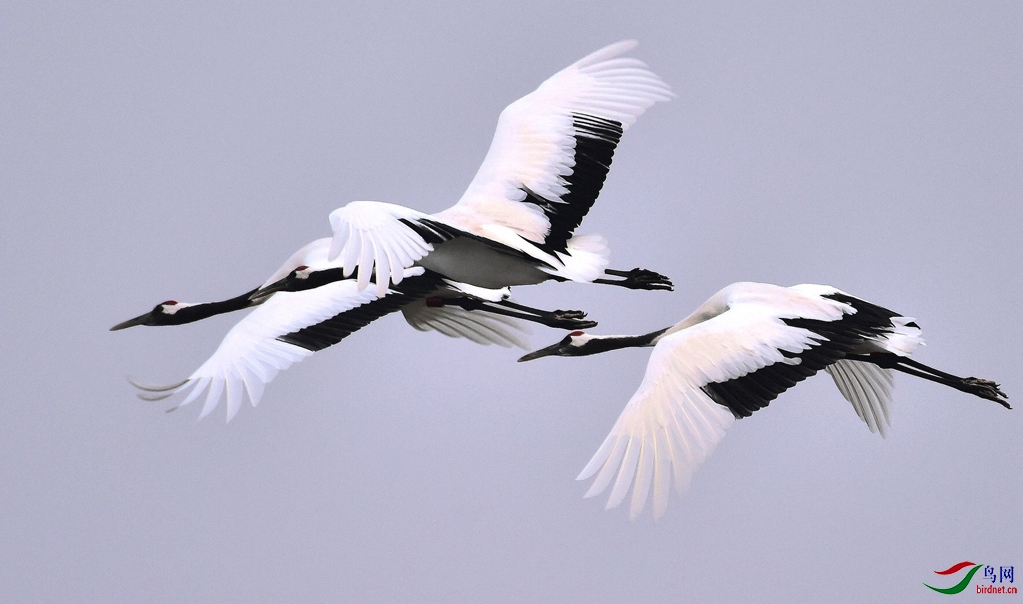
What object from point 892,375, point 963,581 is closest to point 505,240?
point 892,375

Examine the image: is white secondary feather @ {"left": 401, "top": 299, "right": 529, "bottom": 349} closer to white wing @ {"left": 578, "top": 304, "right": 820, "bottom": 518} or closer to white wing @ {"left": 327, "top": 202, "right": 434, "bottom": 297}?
white wing @ {"left": 578, "top": 304, "right": 820, "bottom": 518}

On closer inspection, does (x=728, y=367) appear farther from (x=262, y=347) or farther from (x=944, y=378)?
(x=262, y=347)

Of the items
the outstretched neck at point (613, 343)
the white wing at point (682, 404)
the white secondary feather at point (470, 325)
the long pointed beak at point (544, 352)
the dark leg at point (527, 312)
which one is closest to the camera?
the white wing at point (682, 404)

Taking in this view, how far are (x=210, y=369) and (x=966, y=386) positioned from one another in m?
8.03

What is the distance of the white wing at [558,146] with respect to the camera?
20.2 metres

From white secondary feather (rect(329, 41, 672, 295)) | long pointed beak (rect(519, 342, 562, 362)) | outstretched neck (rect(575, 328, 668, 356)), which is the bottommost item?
long pointed beak (rect(519, 342, 562, 362))

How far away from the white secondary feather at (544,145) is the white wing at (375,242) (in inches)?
73.4

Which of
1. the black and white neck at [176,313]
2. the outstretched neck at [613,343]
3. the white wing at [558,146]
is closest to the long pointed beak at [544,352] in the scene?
the outstretched neck at [613,343]

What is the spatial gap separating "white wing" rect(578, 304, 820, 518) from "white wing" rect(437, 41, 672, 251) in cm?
245

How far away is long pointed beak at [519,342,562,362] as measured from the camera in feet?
70.5

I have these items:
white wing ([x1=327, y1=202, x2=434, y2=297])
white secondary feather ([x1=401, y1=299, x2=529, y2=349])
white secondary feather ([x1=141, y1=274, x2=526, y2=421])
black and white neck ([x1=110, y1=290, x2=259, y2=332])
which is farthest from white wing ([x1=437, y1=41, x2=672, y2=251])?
black and white neck ([x1=110, y1=290, x2=259, y2=332])

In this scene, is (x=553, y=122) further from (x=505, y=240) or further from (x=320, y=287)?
(x=320, y=287)

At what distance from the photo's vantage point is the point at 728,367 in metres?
17.6

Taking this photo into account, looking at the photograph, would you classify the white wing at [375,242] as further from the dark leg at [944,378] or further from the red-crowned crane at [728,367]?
the dark leg at [944,378]
